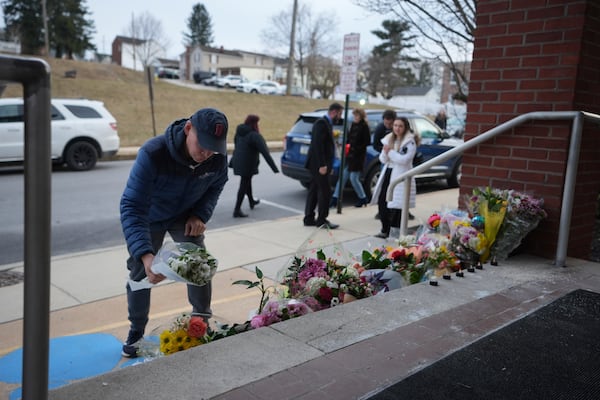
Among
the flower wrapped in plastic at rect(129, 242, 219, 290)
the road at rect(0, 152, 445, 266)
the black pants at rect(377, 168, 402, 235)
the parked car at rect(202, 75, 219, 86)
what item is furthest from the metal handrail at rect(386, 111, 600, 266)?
the parked car at rect(202, 75, 219, 86)

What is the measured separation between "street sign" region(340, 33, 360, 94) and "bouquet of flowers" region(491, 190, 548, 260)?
17.9 ft

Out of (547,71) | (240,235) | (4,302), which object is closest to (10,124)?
(240,235)

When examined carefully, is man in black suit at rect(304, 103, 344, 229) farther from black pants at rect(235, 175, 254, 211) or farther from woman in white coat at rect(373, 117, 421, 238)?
black pants at rect(235, 175, 254, 211)

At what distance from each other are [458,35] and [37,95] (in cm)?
841

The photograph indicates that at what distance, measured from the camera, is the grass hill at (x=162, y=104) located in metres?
26.5

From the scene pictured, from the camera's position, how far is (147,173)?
3.15 m

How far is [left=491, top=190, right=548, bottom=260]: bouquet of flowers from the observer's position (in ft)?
13.3

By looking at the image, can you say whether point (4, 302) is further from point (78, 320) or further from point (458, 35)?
point (458, 35)

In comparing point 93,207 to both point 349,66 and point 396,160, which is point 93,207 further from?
point 396,160

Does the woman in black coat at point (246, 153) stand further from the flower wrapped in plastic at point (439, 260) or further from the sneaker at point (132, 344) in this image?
the sneaker at point (132, 344)

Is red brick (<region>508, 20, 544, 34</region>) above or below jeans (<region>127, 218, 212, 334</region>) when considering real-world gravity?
above

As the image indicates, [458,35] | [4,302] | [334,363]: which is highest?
[458,35]

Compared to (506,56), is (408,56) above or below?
above

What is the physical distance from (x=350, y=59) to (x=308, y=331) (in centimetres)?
720
